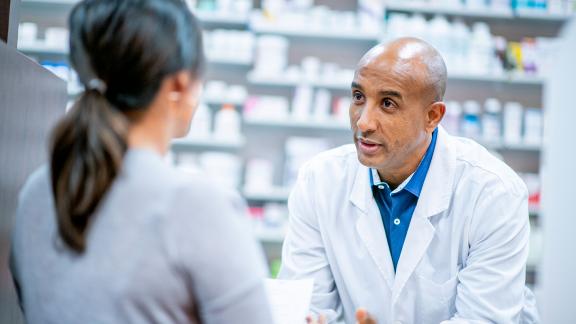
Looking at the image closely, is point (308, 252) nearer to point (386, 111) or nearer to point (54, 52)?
point (386, 111)

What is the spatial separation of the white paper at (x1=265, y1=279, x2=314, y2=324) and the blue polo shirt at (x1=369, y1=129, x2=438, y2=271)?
406 millimetres

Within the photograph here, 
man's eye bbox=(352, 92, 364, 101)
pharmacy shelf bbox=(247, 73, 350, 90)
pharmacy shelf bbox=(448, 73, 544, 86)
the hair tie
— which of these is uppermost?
pharmacy shelf bbox=(448, 73, 544, 86)

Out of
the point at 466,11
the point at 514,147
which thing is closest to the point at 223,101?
the point at 466,11

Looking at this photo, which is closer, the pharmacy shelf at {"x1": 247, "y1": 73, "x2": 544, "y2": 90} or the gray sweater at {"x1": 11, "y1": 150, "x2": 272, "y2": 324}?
the gray sweater at {"x1": 11, "y1": 150, "x2": 272, "y2": 324}

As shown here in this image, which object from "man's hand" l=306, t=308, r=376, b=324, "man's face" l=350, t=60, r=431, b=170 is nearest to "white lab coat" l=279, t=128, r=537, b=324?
"man's face" l=350, t=60, r=431, b=170

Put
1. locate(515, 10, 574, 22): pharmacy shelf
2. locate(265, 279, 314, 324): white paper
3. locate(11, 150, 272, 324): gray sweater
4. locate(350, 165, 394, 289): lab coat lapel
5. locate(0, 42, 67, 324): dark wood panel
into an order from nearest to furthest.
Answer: locate(11, 150, 272, 324): gray sweater < locate(0, 42, 67, 324): dark wood panel < locate(265, 279, 314, 324): white paper < locate(350, 165, 394, 289): lab coat lapel < locate(515, 10, 574, 22): pharmacy shelf

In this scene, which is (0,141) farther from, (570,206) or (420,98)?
(570,206)

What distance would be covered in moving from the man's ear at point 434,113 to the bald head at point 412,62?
0.06 feet

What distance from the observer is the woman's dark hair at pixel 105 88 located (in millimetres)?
719

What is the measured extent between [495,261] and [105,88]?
1.10 m

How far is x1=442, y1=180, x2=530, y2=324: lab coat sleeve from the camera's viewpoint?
4.80 ft

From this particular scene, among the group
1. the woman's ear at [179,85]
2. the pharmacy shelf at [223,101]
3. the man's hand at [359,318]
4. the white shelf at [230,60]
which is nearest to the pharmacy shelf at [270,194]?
the pharmacy shelf at [223,101]

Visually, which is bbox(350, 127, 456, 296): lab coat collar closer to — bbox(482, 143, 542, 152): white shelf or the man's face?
the man's face

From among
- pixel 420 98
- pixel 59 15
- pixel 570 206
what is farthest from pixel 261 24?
pixel 420 98
